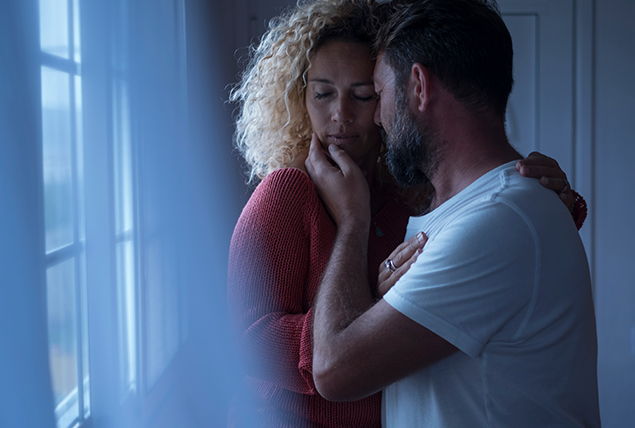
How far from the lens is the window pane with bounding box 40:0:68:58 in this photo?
1.80 ft

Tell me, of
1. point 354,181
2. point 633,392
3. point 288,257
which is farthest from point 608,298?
point 288,257

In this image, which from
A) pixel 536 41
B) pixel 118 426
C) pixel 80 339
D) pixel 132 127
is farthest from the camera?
pixel 536 41

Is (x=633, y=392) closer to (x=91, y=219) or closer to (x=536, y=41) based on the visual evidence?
(x=536, y=41)

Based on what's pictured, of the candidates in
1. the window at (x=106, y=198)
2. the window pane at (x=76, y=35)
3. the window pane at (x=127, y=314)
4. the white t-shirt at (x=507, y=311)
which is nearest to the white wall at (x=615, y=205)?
the white t-shirt at (x=507, y=311)

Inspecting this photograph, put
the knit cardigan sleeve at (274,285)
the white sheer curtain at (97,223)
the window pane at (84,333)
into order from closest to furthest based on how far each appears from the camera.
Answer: the white sheer curtain at (97,223) → the window pane at (84,333) → the knit cardigan sleeve at (274,285)

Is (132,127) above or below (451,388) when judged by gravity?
above

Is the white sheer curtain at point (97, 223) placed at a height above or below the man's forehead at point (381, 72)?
below

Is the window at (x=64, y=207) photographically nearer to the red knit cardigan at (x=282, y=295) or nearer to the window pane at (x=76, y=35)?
the window pane at (x=76, y=35)

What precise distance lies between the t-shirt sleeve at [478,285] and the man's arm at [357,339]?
0.09ft

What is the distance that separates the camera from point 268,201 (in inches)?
38.8

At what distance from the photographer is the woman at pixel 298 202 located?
94 cm

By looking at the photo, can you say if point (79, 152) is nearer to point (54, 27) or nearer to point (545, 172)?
point (54, 27)

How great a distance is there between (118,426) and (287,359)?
1.01 ft

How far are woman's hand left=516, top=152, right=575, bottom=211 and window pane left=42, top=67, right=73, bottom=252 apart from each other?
69 cm
